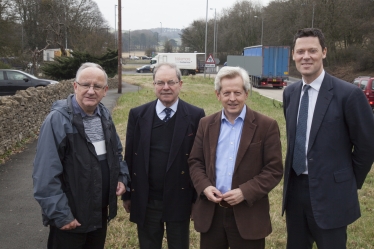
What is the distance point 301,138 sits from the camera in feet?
10.0

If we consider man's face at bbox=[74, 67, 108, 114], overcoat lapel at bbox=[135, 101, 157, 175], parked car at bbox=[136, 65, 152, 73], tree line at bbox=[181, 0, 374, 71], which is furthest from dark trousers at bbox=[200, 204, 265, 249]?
parked car at bbox=[136, 65, 152, 73]

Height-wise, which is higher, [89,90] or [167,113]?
[89,90]

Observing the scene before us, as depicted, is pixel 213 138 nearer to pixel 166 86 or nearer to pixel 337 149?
pixel 166 86

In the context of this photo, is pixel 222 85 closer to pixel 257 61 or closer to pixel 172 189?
pixel 172 189

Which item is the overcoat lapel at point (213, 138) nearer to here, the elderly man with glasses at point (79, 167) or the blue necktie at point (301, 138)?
the blue necktie at point (301, 138)

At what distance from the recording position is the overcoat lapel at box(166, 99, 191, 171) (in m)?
3.30

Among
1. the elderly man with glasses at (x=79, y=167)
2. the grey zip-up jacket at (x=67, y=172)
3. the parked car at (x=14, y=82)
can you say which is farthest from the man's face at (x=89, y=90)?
the parked car at (x=14, y=82)

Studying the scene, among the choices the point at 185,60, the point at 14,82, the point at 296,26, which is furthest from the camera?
the point at 185,60

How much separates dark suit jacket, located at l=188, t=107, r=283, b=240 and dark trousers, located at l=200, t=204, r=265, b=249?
2.1 inches

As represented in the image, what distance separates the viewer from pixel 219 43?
3044 inches

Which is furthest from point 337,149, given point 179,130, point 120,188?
point 120,188

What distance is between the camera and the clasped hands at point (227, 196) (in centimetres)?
288

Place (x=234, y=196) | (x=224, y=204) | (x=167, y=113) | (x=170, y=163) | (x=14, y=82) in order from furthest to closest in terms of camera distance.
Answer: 1. (x=14, y=82)
2. (x=167, y=113)
3. (x=170, y=163)
4. (x=224, y=204)
5. (x=234, y=196)

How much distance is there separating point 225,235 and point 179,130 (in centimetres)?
91
